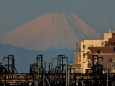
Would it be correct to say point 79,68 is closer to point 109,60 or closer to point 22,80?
point 109,60

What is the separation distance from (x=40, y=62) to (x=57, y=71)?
1339 centimetres

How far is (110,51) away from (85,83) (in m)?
44.0

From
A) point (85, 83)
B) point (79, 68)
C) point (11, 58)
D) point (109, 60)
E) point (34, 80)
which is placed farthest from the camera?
point (79, 68)

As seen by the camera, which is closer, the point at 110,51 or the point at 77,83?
the point at 77,83

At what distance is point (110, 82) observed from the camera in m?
137

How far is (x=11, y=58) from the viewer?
150125 millimetres

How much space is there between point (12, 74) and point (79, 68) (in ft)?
203

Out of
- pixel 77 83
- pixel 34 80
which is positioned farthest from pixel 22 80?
pixel 77 83

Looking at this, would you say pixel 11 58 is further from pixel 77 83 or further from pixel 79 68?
pixel 79 68

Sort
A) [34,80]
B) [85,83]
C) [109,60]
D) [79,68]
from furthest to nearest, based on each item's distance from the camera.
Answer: [79,68]
[109,60]
[85,83]
[34,80]

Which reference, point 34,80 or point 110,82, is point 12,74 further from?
point 110,82

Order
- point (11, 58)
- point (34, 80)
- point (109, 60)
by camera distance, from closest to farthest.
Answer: point (34, 80), point (11, 58), point (109, 60)

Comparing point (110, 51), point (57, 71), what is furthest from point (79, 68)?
point (57, 71)

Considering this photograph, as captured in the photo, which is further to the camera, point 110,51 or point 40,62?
point 110,51
